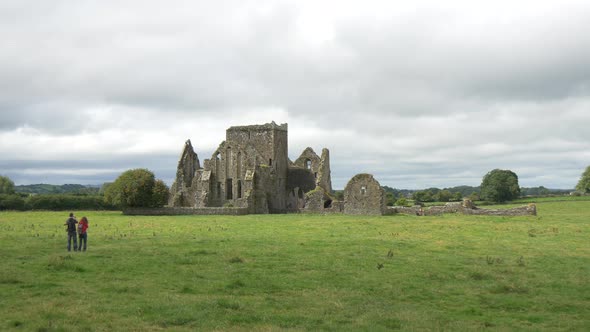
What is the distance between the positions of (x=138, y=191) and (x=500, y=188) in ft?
201

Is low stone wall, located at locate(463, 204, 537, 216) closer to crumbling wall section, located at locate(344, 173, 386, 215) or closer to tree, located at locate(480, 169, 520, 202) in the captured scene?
crumbling wall section, located at locate(344, 173, 386, 215)

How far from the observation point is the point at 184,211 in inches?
2245

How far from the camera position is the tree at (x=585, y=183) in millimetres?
118062

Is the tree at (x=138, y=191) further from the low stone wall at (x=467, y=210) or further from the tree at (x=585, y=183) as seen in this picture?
the tree at (x=585, y=183)

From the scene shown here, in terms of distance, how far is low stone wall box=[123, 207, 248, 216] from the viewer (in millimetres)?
55688

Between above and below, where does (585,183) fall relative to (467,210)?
above

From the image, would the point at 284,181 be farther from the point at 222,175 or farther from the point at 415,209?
the point at 415,209

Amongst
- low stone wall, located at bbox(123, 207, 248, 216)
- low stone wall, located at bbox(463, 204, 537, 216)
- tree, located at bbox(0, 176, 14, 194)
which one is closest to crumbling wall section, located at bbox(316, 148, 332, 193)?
low stone wall, located at bbox(123, 207, 248, 216)

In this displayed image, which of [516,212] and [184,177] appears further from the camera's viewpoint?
[184,177]

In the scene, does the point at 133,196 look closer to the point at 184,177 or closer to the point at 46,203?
the point at 184,177

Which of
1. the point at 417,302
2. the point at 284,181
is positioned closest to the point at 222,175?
the point at 284,181

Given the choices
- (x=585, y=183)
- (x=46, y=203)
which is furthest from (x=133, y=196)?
(x=585, y=183)

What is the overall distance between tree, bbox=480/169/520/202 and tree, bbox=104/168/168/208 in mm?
56914

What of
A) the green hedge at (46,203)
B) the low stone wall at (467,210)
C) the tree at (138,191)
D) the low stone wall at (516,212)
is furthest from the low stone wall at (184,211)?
the low stone wall at (516,212)
